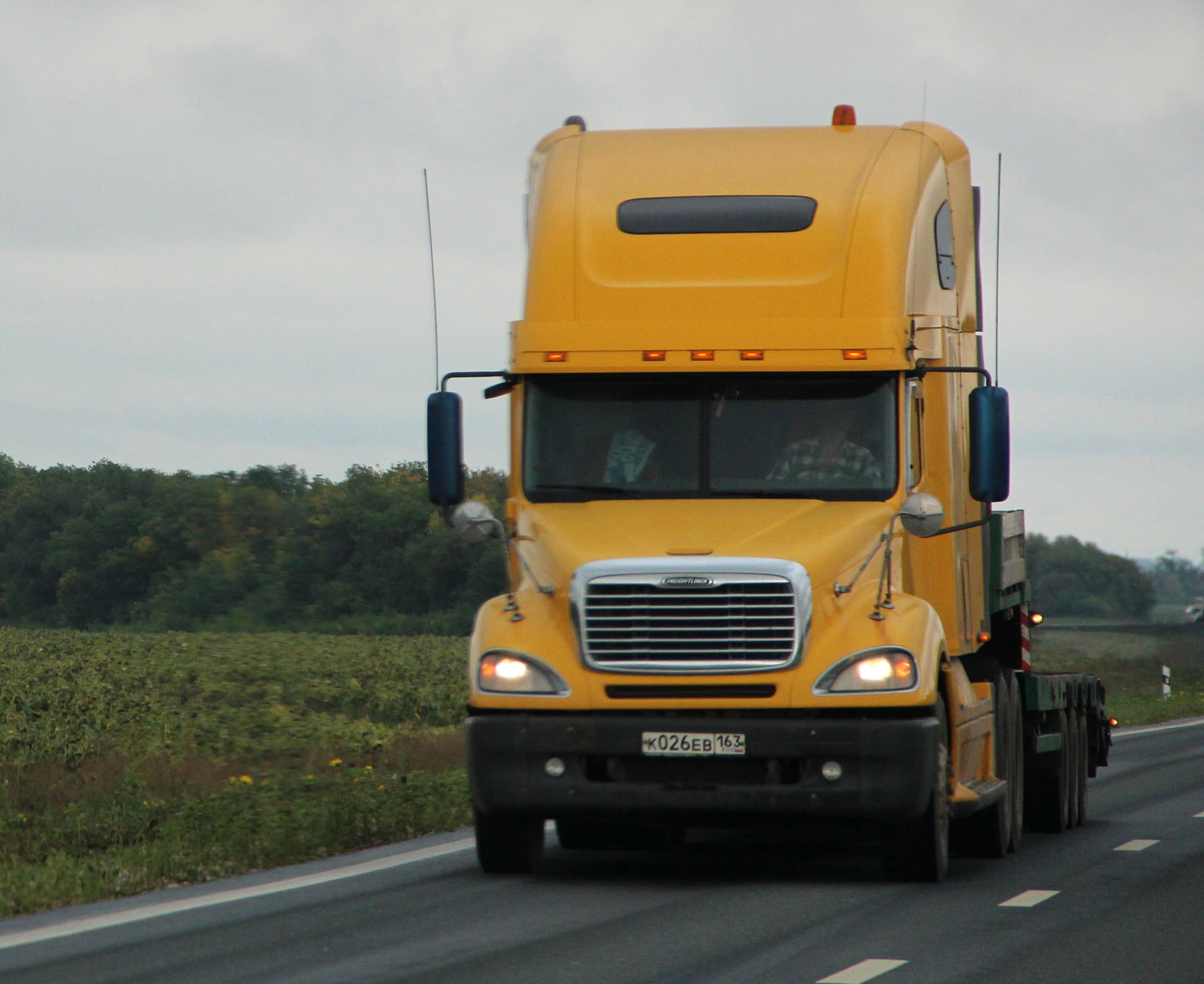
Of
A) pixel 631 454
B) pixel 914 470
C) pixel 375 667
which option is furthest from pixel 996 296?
pixel 375 667

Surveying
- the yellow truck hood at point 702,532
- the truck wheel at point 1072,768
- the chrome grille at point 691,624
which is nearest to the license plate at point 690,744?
the chrome grille at point 691,624

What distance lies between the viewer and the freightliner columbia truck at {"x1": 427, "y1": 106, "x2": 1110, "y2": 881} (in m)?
9.94

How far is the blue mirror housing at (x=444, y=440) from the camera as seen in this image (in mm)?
10664

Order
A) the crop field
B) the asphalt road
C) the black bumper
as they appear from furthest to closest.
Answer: the crop field < the black bumper < the asphalt road

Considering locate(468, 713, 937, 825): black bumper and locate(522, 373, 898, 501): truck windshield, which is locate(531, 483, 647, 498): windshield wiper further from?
locate(468, 713, 937, 825): black bumper

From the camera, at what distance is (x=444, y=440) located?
1069cm

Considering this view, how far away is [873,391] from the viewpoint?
424 inches

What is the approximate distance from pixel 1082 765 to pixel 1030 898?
573cm

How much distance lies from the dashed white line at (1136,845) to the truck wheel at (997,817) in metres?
0.85

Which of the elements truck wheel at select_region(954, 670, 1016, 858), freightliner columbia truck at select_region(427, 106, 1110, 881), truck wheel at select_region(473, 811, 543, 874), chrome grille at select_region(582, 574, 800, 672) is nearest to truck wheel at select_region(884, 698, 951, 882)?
freightliner columbia truck at select_region(427, 106, 1110, 881)

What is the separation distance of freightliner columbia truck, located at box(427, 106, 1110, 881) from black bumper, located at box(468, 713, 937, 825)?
1cm

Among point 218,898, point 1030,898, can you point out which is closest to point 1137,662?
point 1030,898

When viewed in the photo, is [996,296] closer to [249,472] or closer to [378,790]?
[378,790]

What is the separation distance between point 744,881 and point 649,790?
Result: 101 cm
